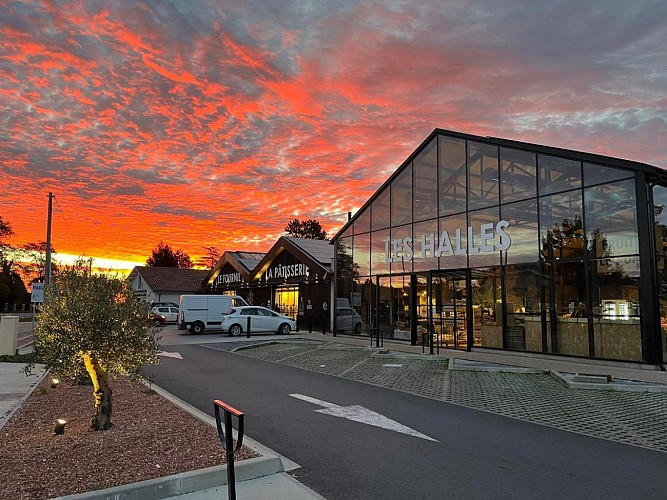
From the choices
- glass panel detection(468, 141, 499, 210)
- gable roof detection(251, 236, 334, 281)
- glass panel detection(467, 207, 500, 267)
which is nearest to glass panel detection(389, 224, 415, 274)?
glass panel detection(467, 207, 500, 267)

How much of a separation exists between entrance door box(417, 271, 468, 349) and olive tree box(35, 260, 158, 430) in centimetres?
1209

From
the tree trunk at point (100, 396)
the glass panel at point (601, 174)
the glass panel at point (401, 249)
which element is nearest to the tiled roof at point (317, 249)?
the glass panel at point (401, 249)

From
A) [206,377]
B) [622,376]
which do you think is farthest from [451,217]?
[206,377]

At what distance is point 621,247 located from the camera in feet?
44.7

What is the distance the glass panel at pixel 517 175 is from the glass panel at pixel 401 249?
4.68 metres

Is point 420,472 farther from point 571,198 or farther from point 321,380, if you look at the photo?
point 571,198

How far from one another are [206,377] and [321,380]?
9.54 ft

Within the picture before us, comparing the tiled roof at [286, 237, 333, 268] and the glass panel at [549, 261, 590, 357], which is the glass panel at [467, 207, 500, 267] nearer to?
the glass panel at [549, 261, 590, 357]

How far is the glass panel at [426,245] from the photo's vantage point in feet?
63.3

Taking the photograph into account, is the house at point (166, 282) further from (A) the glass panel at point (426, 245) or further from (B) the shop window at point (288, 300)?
(A) the glass panel at point (426, 245)

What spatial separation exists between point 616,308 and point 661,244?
2.29 metres

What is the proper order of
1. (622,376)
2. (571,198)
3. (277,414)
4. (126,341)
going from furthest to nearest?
(571,198) < (622,376) < (277,414) < (126,341)

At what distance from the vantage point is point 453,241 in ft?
60.6

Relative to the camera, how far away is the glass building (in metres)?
13.5
